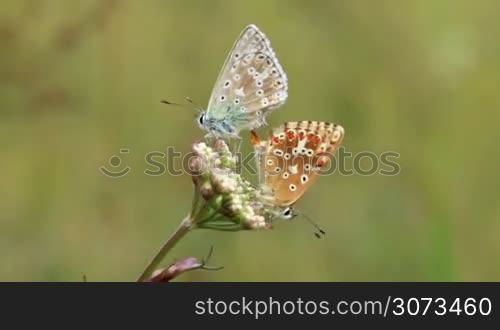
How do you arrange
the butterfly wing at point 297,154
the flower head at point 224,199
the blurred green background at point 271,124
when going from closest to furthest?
the flower head at point 224,199, the butterfly wing at point 297,154, the blurred green background at point 271,124

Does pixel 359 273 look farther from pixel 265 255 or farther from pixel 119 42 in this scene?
pixel 119 42

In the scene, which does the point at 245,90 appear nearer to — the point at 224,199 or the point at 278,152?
the point at 278,152

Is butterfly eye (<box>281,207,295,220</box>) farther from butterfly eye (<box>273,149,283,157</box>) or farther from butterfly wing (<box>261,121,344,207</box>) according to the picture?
butterfly eye (<box>273,149,283,157</box>)

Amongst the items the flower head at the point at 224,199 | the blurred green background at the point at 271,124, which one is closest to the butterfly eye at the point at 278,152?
the flower head at the point at 224,199

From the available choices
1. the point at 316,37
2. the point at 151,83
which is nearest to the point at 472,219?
the point at 316,37

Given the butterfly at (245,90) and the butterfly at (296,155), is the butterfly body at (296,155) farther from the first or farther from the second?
the butterfly at (245,90)

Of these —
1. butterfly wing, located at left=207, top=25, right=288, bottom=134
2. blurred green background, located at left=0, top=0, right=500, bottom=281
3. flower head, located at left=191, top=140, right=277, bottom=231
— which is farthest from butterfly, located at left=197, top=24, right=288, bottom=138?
blurred green background, located at left=0, top=0, right=500, bottom=281

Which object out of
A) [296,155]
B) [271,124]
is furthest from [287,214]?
[271,124]
